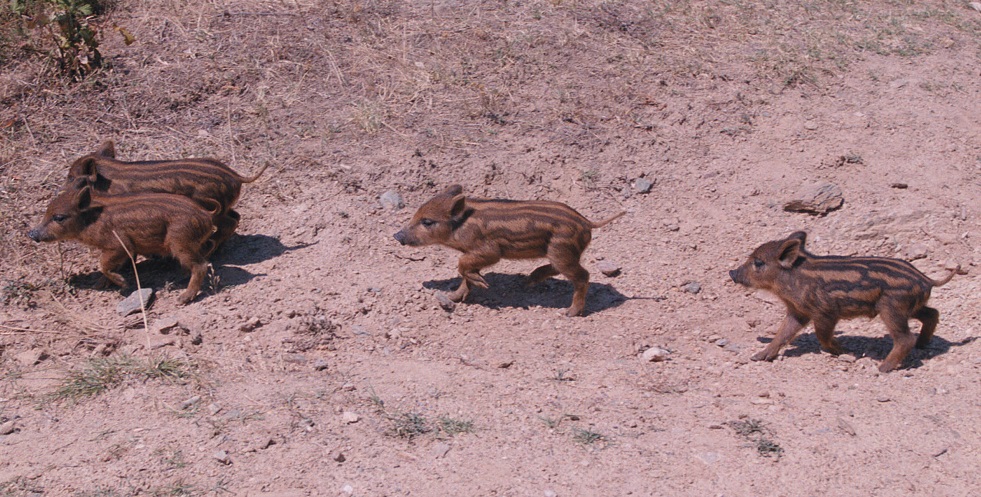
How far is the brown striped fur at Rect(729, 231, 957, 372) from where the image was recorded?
728cm

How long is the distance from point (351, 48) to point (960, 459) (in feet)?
26.7

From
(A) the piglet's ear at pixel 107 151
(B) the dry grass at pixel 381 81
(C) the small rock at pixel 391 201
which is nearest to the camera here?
(A) the piglet's ear at pixel 107 151

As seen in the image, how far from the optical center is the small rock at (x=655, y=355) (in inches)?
294

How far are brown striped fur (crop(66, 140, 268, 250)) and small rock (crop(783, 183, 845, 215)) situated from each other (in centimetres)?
571

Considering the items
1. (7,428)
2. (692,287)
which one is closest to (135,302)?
(7,428)

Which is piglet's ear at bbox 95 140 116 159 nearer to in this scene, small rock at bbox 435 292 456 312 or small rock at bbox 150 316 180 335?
small rock at bbox 150 316 180 335

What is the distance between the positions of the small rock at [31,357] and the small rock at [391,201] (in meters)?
3.46

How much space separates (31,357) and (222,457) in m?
2.40

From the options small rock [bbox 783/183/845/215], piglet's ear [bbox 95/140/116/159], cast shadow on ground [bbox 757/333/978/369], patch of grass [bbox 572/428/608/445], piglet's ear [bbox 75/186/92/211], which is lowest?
cast shadow on ground [bbox 757/333/978/369]

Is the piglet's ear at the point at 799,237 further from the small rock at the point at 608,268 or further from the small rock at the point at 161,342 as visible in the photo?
the small rock at the point at 161,342

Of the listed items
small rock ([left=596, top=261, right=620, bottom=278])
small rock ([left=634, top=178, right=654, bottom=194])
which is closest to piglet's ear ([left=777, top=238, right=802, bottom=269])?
small rock ([left=596, top=261, right=620, bottom=278])

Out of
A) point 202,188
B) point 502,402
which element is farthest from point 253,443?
point 202,188

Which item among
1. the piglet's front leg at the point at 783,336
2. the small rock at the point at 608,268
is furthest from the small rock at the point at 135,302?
the piglet's front leg at the point at 783,336

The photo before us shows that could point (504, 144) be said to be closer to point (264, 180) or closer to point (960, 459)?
point (264, 180)
